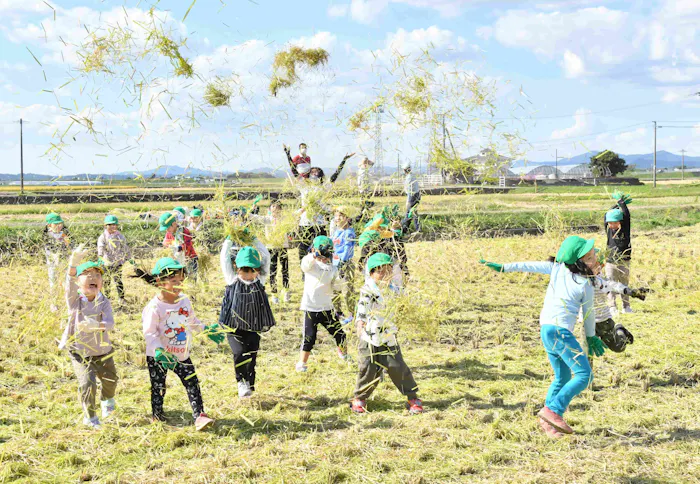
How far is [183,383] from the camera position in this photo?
17.7 ft

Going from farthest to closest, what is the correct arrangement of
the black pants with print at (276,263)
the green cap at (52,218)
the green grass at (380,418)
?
1. the black pants with print at (276,263)
2. the green cap at (52,218)
3. the green grass at (380,418)

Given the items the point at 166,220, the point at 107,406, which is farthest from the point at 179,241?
the point at 107,406

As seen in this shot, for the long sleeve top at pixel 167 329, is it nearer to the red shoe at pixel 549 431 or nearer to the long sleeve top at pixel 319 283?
the long sleeve top at pixel 319 283

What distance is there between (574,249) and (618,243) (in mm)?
5216

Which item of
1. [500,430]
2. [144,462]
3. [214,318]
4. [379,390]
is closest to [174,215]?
[214,318]

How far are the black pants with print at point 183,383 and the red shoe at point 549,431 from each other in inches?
115

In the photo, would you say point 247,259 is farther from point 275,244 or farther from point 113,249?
point 113,249

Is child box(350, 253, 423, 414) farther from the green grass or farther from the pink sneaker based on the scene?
the pink sneaker

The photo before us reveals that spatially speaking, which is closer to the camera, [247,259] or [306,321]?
[247,259]

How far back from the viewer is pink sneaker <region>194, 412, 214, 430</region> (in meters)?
5.30

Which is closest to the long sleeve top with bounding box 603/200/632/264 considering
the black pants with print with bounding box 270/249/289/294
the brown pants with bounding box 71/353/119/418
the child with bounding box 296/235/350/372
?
the child with bounding box 296/235/350/372

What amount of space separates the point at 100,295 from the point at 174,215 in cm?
475

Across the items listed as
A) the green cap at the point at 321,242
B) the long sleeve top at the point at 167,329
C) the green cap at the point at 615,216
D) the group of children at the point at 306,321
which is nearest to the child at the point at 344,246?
the group of children at the point at 306,321

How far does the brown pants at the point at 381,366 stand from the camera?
5805 millimetres
